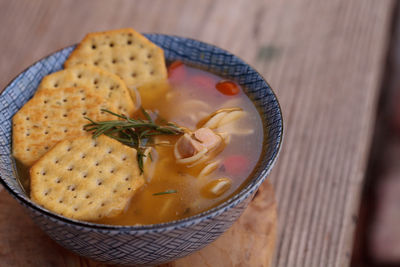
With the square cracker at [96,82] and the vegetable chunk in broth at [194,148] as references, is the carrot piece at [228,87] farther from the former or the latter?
the square cracker at [96,82]

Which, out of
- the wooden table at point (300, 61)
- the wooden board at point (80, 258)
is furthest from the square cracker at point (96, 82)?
the wooden table at point (300, 61)

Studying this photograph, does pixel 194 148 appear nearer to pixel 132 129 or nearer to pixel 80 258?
pixel 132 129

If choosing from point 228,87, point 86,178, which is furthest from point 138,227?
point 228,87

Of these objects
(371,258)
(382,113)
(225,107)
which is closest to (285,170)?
(225,107)

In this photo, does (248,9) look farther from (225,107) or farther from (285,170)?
(225,107)

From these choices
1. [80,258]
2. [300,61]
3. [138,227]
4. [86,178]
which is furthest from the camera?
[300,61]
